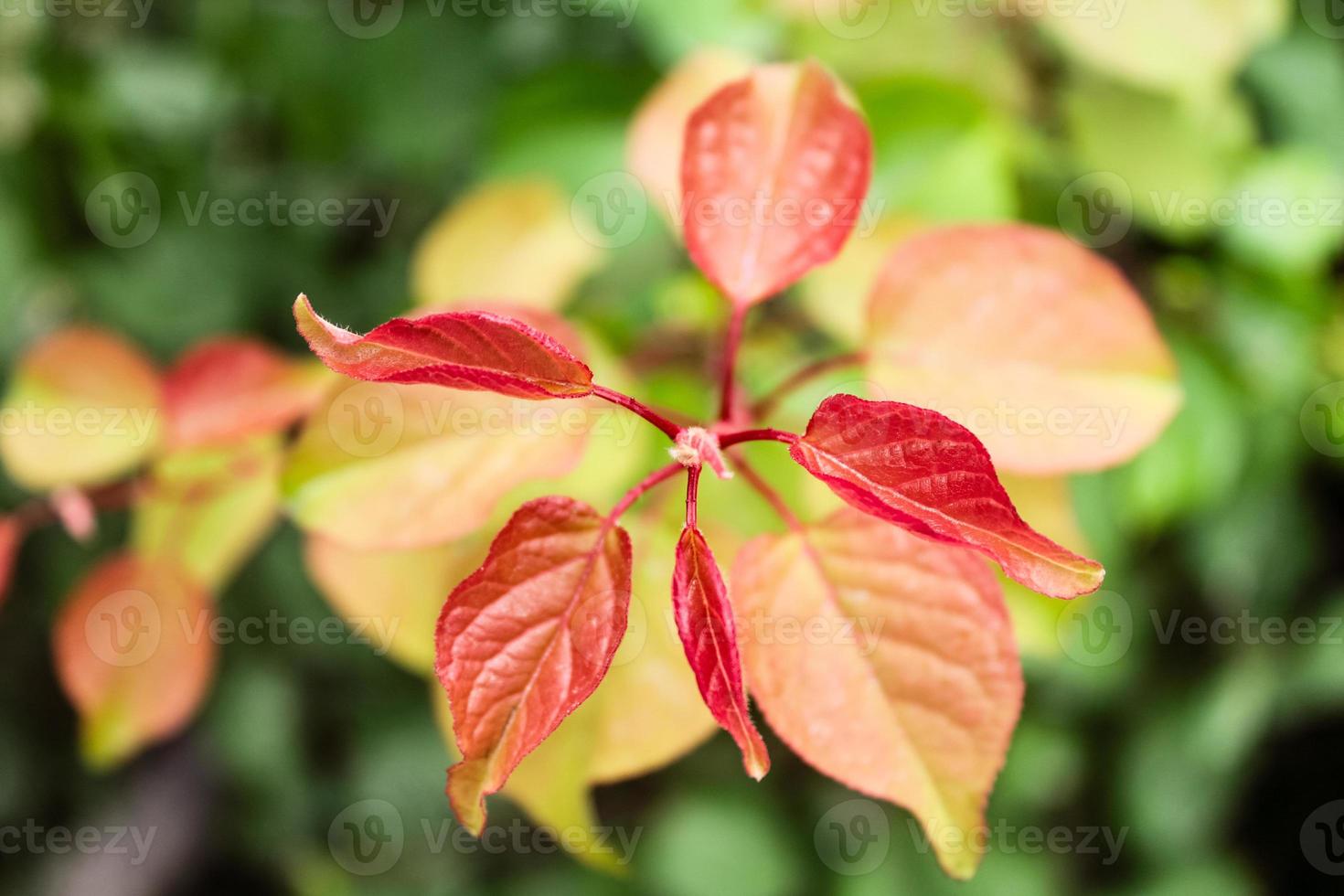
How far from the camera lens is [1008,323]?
51 centimetres

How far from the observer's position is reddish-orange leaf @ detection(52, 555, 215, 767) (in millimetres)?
705

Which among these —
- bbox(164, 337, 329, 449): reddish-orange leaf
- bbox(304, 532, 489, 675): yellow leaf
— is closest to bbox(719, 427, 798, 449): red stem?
bbox(304, 532, 489, 675): yellow leaf

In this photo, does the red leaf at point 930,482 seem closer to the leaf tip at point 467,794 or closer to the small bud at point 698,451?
the small bud at point 698,451

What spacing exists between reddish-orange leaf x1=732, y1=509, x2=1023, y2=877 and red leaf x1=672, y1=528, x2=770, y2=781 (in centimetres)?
6

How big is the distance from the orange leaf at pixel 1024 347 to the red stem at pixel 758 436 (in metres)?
0.15

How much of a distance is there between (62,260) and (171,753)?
708 mm

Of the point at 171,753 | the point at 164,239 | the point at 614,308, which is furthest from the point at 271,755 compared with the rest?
the point at 614,308

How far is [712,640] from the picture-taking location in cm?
35

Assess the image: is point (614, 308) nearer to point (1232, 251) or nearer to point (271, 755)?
point (1232, 251)

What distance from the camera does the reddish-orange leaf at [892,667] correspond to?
40 cm

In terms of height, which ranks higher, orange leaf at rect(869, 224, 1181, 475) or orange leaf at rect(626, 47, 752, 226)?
orange leaf at rect(626, 47, 752, 226)

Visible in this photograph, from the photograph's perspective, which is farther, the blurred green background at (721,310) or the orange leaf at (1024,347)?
the blurred green background at (721,310)

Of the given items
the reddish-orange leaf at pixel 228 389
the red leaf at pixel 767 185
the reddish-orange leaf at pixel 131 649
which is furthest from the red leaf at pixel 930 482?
the reddish-orange leaf at pixel 131 649

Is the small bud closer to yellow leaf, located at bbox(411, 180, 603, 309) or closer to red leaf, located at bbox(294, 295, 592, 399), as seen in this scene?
red leaf, located at bbox(294, 295, 592, 399)
